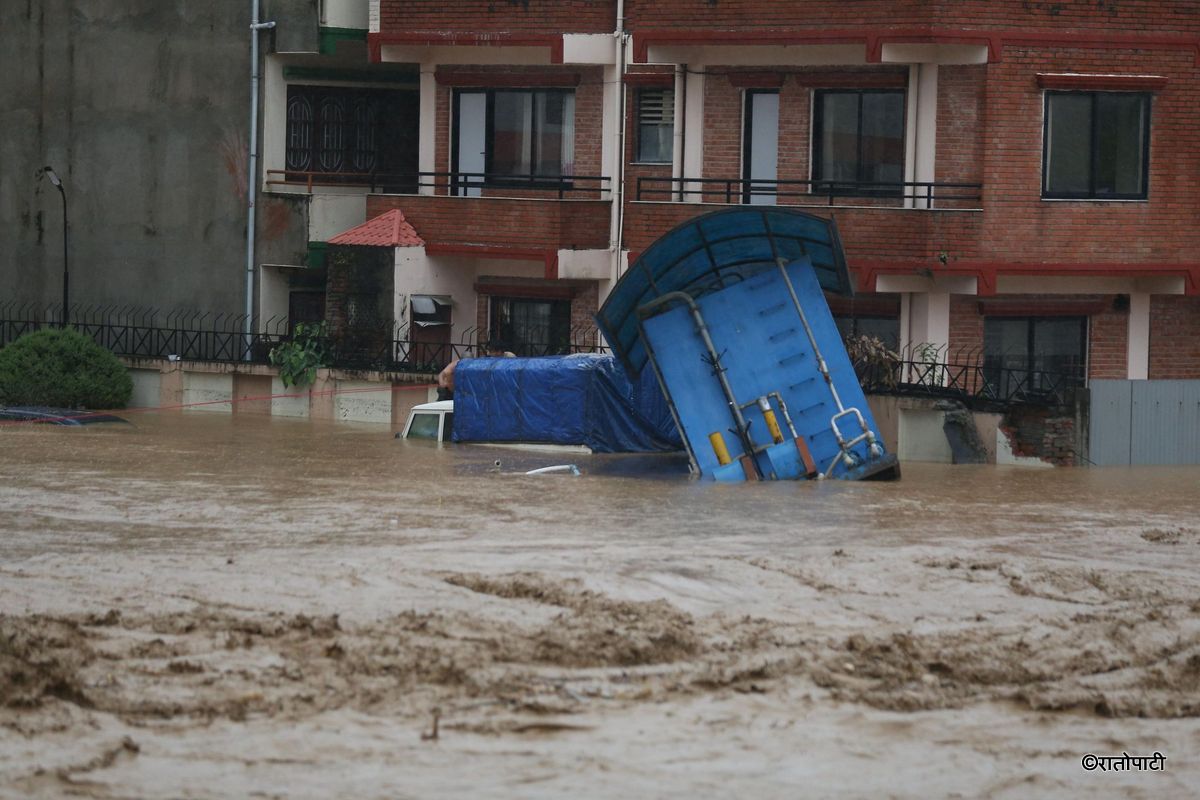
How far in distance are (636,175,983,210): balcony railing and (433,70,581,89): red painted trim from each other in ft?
6.81

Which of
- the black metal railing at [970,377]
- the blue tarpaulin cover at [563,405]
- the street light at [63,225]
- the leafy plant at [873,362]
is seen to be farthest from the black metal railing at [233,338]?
the black metal railing at [970,377]

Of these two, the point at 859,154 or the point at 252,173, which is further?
the point at 252,173

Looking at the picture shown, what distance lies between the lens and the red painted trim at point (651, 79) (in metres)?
29.4

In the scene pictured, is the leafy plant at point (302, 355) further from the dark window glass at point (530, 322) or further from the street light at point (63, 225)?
the street light at point (63, 225)

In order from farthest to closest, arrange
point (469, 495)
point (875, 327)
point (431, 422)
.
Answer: point (875, 327) < point (431, 422) < point (469, 495)

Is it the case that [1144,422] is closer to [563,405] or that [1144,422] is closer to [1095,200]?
[1095,200]

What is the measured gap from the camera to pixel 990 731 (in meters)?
10.1

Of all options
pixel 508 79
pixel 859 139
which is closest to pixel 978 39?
pixel 859 139

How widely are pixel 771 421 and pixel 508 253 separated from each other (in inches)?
367

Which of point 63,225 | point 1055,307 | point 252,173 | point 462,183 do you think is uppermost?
point 252,173

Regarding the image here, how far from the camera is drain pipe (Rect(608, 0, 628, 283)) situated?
29.1 m

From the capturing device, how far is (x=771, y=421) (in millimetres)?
21250

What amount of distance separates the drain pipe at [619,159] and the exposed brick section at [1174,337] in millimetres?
7635

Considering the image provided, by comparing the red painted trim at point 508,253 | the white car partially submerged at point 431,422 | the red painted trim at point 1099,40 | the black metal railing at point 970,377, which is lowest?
the white car partially submerged at point 431,422
